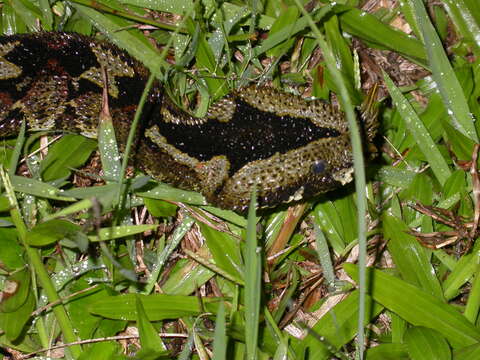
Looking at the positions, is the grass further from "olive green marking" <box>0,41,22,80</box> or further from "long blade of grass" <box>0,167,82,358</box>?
"olive green marking" <box>0,41,22,80</box>

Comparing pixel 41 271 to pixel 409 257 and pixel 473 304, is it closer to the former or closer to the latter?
pixel 409 257

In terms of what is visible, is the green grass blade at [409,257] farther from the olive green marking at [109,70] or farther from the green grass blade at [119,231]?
the olive green marking at [109,70]

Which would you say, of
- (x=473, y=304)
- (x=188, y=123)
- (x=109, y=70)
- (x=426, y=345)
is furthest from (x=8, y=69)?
(x=473, y=304)

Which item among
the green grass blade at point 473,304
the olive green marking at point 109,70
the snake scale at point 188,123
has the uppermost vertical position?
the olive green marking at point 109,70

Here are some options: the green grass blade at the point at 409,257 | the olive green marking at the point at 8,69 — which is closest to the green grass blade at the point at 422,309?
the green grass blade at the point at 409,257

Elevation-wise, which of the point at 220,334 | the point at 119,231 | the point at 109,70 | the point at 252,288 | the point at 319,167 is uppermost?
the point at 109,70

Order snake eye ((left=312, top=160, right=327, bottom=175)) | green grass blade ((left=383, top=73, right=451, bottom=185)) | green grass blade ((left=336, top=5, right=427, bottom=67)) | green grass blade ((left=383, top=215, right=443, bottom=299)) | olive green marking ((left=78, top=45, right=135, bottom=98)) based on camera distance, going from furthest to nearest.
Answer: green grass blade ((left=336, top=5, right=427, bottom=67)) < green grass blade ((left=383, top=73, right=451, bottom=185)) < green grass blade ((left=383, top=215, right=443, bottom=299)) < olive green marking ((left=78, top=45, right=135, bottom=98)) < snake eye ((left=312, top=160, right=327, bottom=175))

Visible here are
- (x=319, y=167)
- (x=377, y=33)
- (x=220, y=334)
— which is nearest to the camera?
(x=220, y=334)

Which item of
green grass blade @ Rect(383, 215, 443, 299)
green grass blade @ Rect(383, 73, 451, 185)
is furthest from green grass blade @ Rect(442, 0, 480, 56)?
green grass blade @ Rect(383, 215, 443, 299)
